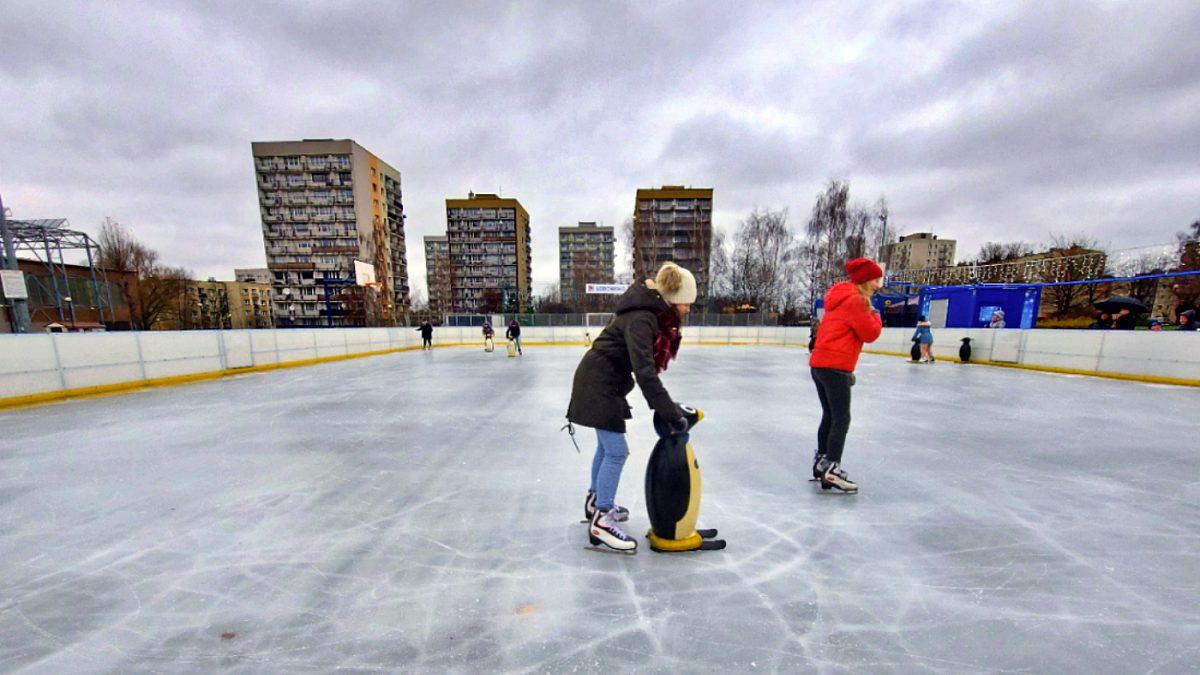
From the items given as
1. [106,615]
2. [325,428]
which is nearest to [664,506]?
[106,615]

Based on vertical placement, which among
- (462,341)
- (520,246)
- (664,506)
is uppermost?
(520,246)

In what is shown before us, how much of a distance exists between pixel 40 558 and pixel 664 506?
9.89ft

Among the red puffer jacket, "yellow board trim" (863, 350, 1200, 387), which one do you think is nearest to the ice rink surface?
the red puffer jacket

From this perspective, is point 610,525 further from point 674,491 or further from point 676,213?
point 676,213

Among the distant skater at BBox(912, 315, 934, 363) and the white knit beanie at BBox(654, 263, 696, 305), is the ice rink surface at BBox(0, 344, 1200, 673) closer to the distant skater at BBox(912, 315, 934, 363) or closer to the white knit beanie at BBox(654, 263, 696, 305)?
the white knit beanie at BBox(654, 263, 696, 305)

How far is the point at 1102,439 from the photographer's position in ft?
12.3

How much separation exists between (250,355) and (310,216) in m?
42.1

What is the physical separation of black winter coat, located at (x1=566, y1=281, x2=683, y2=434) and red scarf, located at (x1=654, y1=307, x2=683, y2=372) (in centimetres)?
4

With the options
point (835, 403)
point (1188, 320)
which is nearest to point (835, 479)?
point (835, 403)

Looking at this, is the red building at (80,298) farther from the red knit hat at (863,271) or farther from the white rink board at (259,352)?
the red knit hat at (863,271)

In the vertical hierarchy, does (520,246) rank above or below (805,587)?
above

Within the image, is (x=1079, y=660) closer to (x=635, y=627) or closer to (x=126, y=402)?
(x=635, y=627)

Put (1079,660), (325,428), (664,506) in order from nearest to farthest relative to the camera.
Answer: (1079,660)
(664,506)
(325,428)

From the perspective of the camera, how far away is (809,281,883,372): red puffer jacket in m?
2.44
